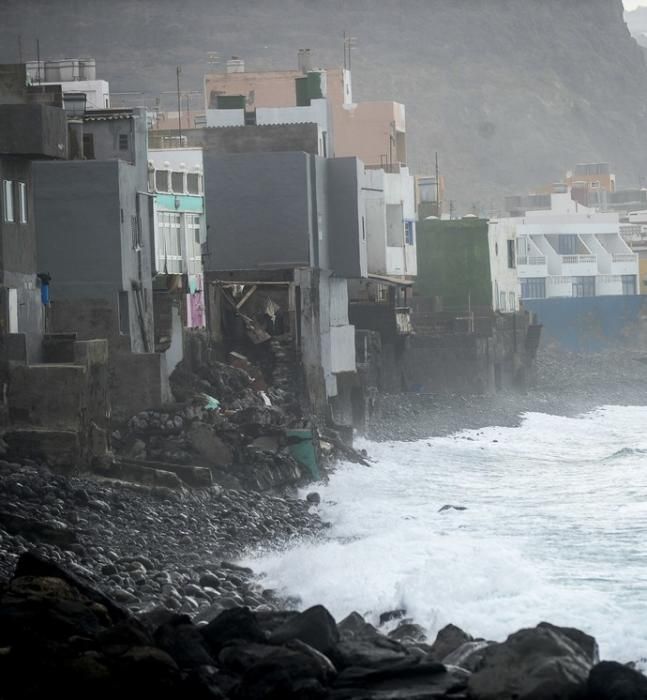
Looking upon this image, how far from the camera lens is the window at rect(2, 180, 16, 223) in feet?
88.3

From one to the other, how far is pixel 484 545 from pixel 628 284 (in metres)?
50.4

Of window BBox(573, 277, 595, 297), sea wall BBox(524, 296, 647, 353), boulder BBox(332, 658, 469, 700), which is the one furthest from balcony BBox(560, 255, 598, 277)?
boulder BBox(332, 658, 469, 700)

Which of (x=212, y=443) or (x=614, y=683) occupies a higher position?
(x=212, y=443)

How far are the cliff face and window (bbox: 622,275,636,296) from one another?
8777 cm

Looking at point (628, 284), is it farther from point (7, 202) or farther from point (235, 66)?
point (7, 202)

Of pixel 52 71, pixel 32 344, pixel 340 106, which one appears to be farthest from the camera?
pixel 340 106

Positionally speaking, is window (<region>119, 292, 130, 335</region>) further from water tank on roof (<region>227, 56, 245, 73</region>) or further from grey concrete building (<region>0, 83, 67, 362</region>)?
water tank on roof (<region>227, 56, 245, 73</region>)

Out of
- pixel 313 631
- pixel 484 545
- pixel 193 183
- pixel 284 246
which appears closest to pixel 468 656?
pixel 313 631

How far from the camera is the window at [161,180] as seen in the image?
117 ft

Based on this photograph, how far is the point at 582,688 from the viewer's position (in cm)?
1476

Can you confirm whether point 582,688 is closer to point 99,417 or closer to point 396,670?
point 396,670

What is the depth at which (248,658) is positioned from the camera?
51.0 ft

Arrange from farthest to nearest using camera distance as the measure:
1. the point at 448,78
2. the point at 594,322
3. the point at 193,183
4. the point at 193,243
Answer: the point at 448,78 → the point at 594,322 → the point at 193,183 → the point at 193,243

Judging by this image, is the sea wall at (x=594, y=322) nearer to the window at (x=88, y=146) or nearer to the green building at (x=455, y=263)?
the green building at (x=455, y=263)
